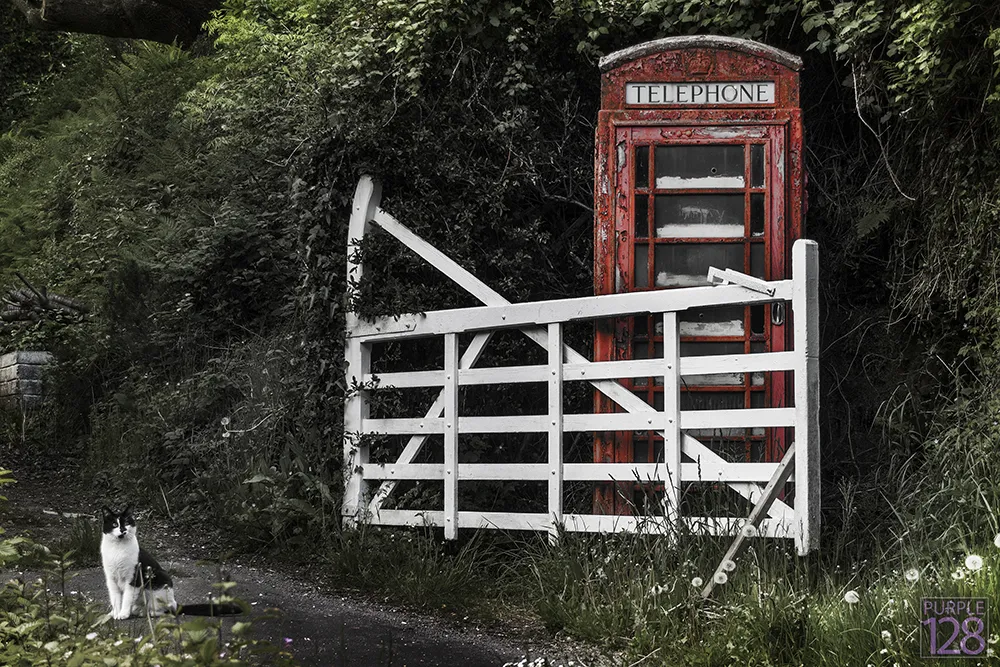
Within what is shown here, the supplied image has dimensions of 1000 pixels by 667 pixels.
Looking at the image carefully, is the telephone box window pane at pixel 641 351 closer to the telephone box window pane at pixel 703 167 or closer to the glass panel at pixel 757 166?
the telephone box window pane at pixel 703 167

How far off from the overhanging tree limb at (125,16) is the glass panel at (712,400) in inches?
397

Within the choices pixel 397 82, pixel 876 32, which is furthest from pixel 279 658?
pixel 876 32

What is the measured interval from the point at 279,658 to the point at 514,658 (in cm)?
137

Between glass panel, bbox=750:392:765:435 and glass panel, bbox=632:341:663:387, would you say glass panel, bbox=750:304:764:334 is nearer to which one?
glass panel, bbox=750:392:765:435

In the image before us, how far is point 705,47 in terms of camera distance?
7363mm

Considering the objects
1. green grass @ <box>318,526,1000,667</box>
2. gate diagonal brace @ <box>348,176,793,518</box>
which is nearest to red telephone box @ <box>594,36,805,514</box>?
gate diagonal brace @ <box>348,176,793,518</box>

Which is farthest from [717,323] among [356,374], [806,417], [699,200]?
[356,374]

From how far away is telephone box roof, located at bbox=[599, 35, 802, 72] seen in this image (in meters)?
7.28

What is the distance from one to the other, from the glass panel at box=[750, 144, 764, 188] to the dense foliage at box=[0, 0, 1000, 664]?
3.06ft

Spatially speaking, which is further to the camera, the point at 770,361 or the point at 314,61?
the point at 314,61

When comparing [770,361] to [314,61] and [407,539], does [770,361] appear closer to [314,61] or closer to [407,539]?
[407,539]

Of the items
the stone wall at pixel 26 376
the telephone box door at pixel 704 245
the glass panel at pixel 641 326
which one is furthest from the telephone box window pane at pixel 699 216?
the stone wall at pixel 26 376

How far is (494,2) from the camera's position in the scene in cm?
840

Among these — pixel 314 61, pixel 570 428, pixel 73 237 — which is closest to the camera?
pixel 570 428
